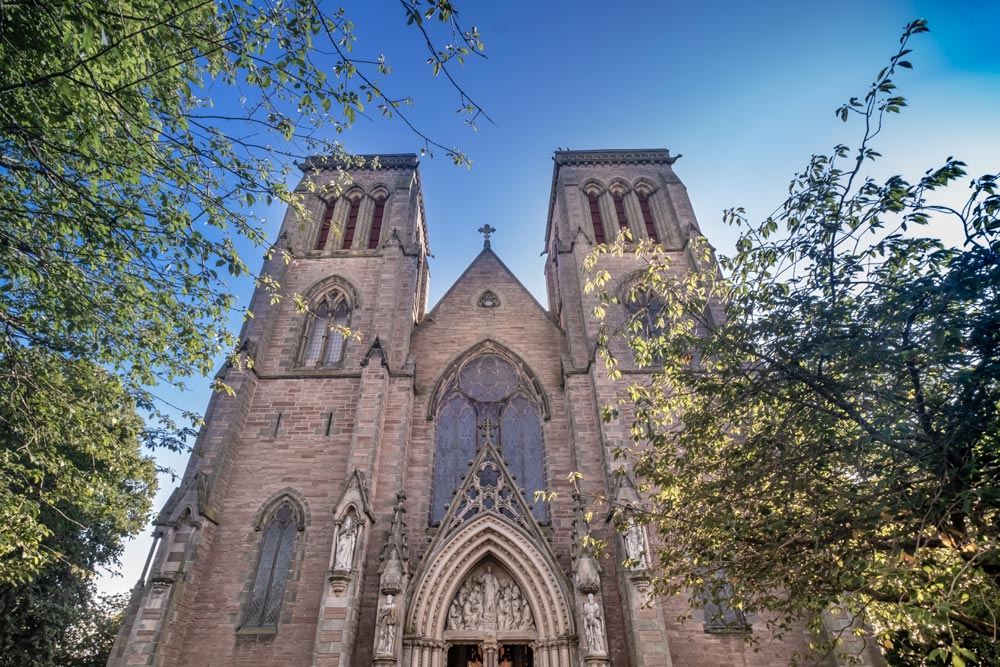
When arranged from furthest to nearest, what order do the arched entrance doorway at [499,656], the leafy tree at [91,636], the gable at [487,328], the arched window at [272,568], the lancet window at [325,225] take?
the lancet window at [325,225] < the leafy tree at [91,636] < the gable at [487,328] < the arched entrance doorway at [499,656] < the arched window at [272,568]

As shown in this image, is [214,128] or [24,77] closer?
[24,77]

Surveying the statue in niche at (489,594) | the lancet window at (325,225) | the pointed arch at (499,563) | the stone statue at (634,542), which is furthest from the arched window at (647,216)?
the statue in niche at (489,594)

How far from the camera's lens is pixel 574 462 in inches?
540

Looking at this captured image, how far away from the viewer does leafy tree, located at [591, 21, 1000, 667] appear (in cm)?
482

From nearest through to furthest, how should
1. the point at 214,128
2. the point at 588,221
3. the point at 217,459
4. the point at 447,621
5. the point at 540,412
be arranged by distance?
the point at 214,128
the point at 447,621
the point at 217,459
the point at 540,412
the point at 588,221

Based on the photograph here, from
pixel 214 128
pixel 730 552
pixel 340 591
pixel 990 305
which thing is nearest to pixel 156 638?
pixel 340 591

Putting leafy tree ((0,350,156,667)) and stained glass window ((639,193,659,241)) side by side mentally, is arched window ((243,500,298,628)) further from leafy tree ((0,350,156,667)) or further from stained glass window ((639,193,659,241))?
stained glass window ((639,193,659,241))

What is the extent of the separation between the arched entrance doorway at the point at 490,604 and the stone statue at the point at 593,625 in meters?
0.74

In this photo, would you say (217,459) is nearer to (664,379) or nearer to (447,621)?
(447,621)

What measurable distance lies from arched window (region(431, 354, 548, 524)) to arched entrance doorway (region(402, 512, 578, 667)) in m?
1.56

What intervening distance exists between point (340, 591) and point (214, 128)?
347 inches

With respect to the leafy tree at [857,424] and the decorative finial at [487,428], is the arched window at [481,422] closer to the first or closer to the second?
the decorative finial at [487,428]

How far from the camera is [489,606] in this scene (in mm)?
11578

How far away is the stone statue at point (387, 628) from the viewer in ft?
32.7
